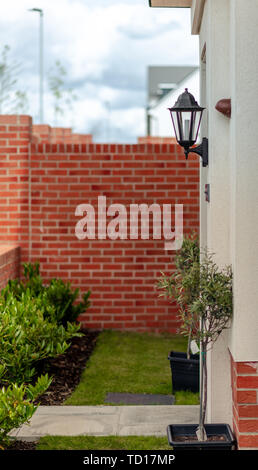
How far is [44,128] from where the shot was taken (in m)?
13.2

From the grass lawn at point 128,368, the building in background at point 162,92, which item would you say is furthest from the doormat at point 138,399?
the building in background at point 162,92

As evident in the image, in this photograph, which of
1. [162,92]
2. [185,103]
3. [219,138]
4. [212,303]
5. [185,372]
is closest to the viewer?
[212,303]

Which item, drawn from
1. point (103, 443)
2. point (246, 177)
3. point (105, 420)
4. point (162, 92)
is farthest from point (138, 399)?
point (162, 92)

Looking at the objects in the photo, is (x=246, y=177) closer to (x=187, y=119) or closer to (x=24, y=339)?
(x=187, y=119)

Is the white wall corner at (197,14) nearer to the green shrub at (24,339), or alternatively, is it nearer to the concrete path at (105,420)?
the green shrub at (24,339)

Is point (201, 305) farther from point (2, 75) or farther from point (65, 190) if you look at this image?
point (2, 75)

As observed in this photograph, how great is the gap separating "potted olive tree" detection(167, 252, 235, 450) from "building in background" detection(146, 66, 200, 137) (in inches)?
776

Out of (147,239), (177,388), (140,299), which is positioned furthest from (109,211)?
(177,388)

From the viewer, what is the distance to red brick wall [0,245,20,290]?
6.96 metres

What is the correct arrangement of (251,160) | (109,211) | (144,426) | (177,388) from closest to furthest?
(251,160), (144,426), (177,388), (109,211)

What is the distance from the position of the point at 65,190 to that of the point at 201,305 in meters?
4.46

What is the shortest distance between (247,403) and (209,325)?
49cm

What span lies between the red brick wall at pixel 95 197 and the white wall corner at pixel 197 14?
8.77 feet

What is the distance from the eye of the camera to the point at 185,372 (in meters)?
5.39
